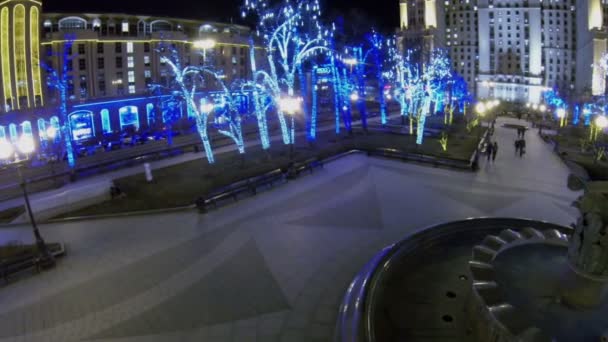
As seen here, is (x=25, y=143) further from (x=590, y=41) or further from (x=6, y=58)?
(x=590, y=41)

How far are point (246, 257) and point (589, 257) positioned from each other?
352 inches

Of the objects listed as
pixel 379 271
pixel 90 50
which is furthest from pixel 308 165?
pixel 90 50

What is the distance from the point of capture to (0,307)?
11281 mm

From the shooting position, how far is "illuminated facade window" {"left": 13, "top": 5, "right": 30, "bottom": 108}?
4025cm

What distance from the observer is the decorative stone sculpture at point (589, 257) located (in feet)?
26.7

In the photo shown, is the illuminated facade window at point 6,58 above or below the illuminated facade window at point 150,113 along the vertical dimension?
above

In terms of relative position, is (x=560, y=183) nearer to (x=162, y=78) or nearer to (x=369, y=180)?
(x=369, y=180)

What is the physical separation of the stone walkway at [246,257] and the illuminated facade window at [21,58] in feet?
95.0

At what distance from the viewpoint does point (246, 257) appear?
44.4 ft

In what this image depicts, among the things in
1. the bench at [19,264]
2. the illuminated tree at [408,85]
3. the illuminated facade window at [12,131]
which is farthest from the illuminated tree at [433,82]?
the illuminated facade window at [12,131]

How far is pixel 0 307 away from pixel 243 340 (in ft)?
22.3

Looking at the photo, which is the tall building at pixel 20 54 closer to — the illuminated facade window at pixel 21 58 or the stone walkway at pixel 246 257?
the illuminated facade window at pixel 21 58

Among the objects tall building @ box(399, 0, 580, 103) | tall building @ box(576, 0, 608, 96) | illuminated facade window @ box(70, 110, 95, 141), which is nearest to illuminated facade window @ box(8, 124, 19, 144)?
illuminated facade window @ box(70, 110, 95, 141)

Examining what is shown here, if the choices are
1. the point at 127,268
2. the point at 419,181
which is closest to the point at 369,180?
the point at 419,181
